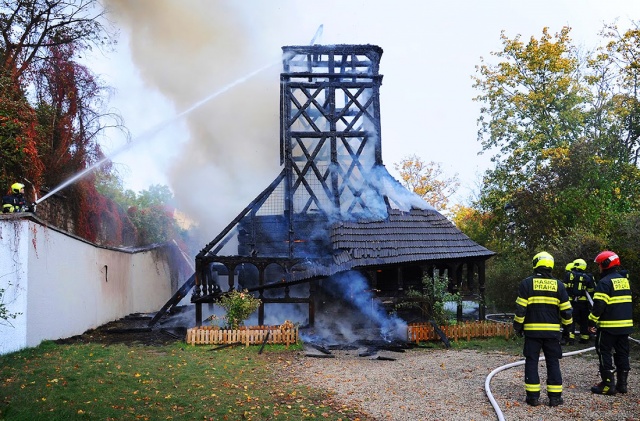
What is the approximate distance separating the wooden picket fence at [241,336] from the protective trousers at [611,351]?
8455mm

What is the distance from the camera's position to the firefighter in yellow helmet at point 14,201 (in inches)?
529

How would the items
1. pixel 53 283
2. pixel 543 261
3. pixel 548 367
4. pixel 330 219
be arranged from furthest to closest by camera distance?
1. pixel 330 219
2. pixel 53 283
3. pixel 543 261
4. pixel 548 367

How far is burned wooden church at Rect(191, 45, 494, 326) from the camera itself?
16984 millimetres

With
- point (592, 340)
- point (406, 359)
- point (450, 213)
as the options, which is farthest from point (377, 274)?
point (450, 213)

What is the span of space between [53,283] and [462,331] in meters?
11.2

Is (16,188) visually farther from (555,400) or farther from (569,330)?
(569,330)

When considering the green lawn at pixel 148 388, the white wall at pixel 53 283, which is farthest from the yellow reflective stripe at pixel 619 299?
the white wall at pixel 53 283

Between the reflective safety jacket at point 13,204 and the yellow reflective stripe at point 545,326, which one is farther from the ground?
the reflective safety jacket at point 13,204

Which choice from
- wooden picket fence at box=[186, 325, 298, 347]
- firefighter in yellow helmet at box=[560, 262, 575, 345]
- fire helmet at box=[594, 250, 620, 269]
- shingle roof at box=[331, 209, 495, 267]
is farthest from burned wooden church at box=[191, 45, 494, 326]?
fire helmet at box=[594, 250, 620, 269]

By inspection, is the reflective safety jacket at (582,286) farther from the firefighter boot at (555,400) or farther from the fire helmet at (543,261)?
the firefighter boot at (555,400)

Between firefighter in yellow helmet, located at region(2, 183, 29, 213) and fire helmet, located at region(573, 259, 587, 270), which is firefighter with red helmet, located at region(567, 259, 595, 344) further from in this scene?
firefighter in yellow helmet, located at region(2, 183, 29, 213)

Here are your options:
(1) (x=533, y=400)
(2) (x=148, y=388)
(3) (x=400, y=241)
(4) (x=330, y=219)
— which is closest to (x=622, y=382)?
(1) (x=533, y=400)

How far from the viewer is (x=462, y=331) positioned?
15719 millimetres

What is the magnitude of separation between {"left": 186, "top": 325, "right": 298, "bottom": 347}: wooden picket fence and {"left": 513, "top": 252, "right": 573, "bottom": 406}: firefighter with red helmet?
8.05 m
